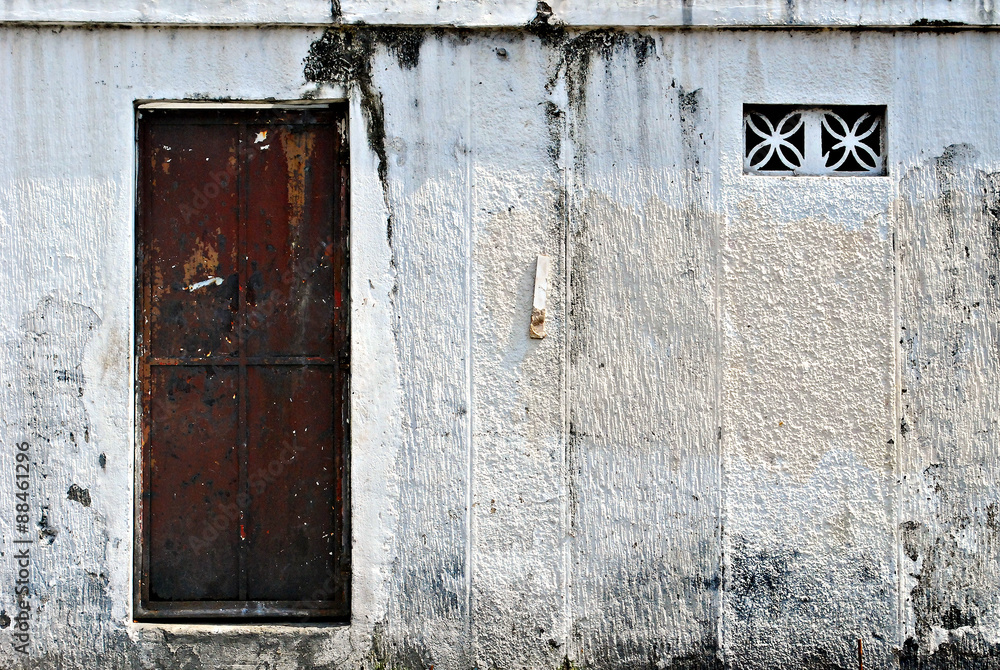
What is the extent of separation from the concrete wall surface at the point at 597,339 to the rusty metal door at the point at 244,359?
122 mm

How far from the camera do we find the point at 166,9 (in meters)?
3.06

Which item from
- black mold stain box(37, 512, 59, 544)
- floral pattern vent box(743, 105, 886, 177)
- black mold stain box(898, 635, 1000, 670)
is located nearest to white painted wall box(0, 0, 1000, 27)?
floral pattern vent box(743, 105, 886, 177)

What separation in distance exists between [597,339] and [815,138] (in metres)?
1.26

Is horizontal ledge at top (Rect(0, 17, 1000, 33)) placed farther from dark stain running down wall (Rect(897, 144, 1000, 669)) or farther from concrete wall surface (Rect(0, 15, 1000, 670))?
dark stain running down wall (Rect(897, 144, 1000, 669))

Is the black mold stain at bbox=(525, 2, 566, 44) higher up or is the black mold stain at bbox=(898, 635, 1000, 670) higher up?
the black mold stain at bbox=(525, 2, 566, 44)

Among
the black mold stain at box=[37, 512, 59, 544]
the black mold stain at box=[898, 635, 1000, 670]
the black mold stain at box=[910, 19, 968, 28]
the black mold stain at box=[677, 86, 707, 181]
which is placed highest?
the black mold stain at box=[910, 19, 968, 28]

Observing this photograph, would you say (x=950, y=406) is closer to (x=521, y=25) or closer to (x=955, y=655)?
(x=955, y=655)

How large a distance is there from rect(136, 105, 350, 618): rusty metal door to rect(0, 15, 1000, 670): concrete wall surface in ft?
0.40

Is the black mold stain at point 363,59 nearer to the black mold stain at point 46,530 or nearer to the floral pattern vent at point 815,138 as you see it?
the floral pattern vent at point 815,138

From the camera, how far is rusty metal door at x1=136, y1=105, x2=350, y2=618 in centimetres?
317

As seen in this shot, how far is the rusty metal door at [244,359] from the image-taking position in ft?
10.4

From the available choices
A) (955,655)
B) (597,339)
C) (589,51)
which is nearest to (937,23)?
(589,51)

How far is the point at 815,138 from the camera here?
320 centimetres

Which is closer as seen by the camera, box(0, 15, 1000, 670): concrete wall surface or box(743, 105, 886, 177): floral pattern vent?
box(0, 15, 1000, 670): concrete wall surface
